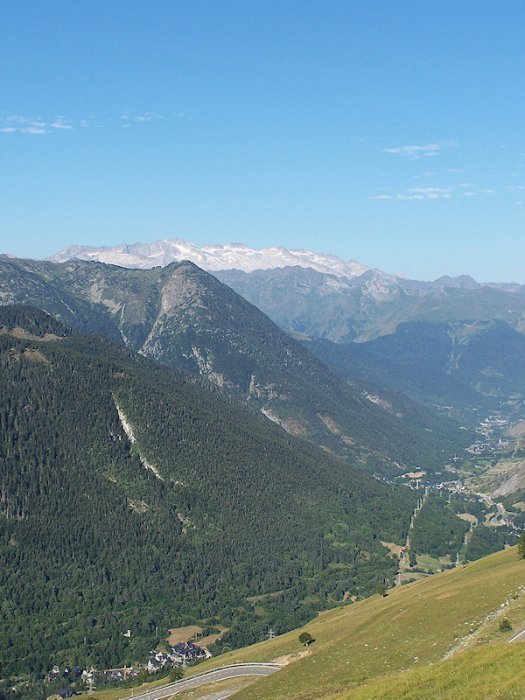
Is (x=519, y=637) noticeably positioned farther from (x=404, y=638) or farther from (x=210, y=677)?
(x=210, y=677)

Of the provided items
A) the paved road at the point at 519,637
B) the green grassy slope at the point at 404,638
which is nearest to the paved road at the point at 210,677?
the green grassy slope at the point at 404,638

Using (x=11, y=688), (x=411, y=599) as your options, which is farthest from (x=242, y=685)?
(x=11, y=688)

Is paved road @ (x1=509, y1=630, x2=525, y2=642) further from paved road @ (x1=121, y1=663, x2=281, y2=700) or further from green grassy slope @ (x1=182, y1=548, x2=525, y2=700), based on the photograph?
paved road @ (x1=121, y1=663, x2=281, y2=700)

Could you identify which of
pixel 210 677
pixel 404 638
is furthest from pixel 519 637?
pixel 210 677

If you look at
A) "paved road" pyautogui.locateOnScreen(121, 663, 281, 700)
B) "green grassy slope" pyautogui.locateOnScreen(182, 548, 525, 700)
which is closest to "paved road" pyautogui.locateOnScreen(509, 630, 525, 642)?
"green grassy slope" pyautogui.locateOnScreen(182, 548, 525, 700)

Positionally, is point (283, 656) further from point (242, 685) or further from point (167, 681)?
point (167, 681)

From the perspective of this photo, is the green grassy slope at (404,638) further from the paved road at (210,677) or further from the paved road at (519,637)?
the paved road at (210,677)
